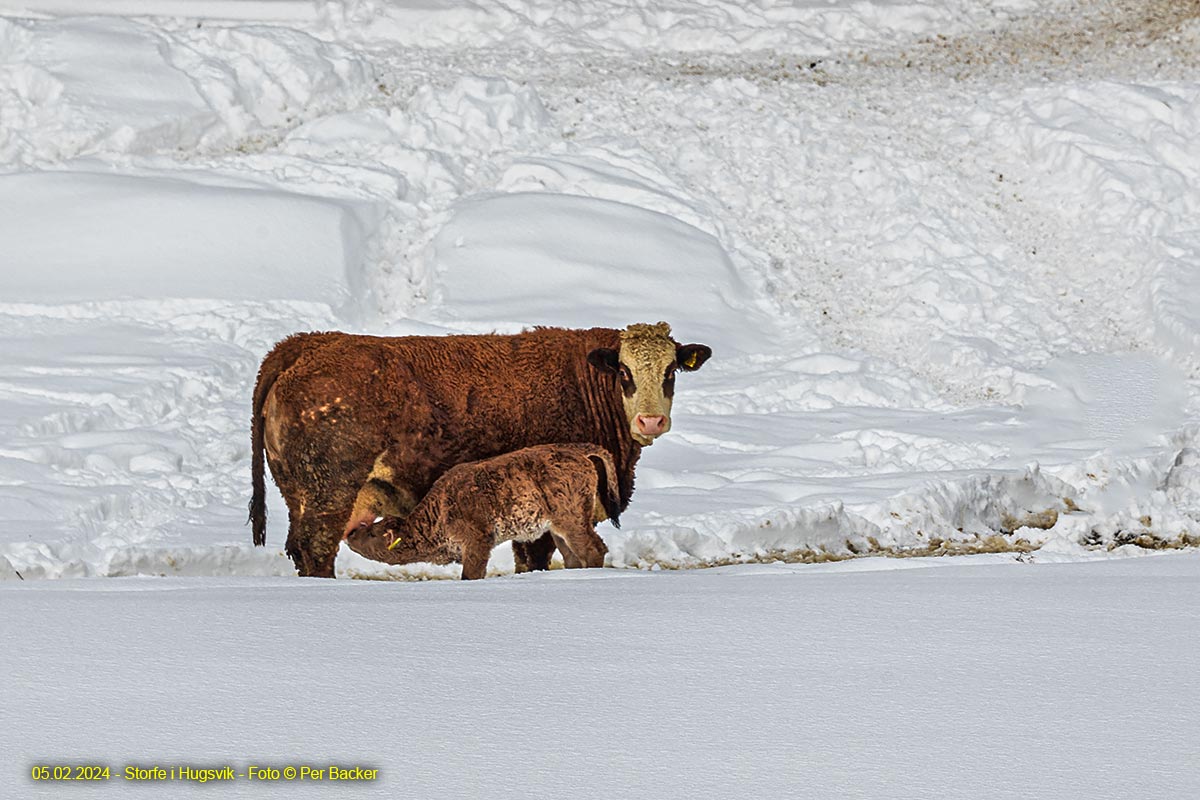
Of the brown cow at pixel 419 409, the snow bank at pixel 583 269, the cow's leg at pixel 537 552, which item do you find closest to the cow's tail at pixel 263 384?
the brown cow at pixel 419 409

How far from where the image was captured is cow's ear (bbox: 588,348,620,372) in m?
8.17

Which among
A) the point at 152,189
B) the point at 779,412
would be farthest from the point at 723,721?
the point at 152,189

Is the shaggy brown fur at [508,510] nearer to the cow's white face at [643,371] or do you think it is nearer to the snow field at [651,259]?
the cow's white face at [643,371]

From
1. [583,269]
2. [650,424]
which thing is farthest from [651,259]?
[650,424]

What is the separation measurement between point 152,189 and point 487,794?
46.9 feet

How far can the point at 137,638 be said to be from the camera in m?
5.14

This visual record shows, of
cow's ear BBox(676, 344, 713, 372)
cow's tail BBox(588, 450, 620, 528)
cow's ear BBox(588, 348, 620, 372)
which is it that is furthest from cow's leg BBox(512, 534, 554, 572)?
cow's ear BBox(676, 344, 713, 372)

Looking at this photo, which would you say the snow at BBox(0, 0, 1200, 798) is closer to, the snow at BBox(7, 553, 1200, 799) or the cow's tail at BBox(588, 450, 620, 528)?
the snow at BBox(7, 553, 1200, 799)

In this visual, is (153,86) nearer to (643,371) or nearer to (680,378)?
(680,378)

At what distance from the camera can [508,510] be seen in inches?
303

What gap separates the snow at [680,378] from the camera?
4332 millimetres

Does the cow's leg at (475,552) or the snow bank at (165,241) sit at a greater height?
the snow bank at (165,241)

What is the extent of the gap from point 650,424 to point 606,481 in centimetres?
40

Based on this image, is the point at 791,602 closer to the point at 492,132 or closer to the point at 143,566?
the point at 143,566
